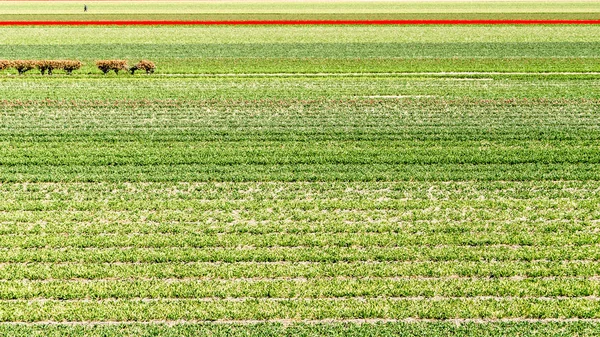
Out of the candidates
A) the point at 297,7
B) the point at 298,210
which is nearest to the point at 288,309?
the point at 298,210

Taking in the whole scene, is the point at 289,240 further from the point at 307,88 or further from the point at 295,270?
the point at 307,88

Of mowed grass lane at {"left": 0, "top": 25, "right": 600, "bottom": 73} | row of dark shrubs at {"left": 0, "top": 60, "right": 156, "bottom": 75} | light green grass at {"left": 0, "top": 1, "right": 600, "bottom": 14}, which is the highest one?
light green grass at {"left": 0, "top": 1, "right": 600, "bottom": 14}

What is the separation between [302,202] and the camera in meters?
14.4

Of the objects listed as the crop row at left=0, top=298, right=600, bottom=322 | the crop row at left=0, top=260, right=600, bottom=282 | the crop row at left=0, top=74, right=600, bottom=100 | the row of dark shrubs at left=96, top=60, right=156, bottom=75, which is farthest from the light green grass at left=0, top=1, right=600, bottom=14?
the crop row at left=0, top=298, right=600, bottom=322

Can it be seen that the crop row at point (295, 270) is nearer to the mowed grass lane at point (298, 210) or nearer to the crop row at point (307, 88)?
the mowed grass lane at point (298, 210)

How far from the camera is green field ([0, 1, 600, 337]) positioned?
32.8ft

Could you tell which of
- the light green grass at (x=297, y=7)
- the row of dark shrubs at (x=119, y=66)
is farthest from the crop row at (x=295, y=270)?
the light green grass at (x=297, y=7)

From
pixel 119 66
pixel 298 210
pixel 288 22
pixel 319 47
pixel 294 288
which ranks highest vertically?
pixel 288 22

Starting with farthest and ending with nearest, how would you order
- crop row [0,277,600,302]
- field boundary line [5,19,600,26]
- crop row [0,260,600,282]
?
field boundary line [5,19,600,26] < crop row [0,260,600,282] < crop row [0,277,600,302]

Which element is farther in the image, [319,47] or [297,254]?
[319,47]

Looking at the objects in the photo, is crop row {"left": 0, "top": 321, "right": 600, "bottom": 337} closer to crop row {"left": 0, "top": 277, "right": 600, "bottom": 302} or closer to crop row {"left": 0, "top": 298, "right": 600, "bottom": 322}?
crop row {"left": 0, "top": 298, "right": 600, "bottom": 322}

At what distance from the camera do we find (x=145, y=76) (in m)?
29.3

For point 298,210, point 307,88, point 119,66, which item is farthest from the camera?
point 119,66

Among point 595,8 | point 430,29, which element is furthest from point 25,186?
point 595,8
